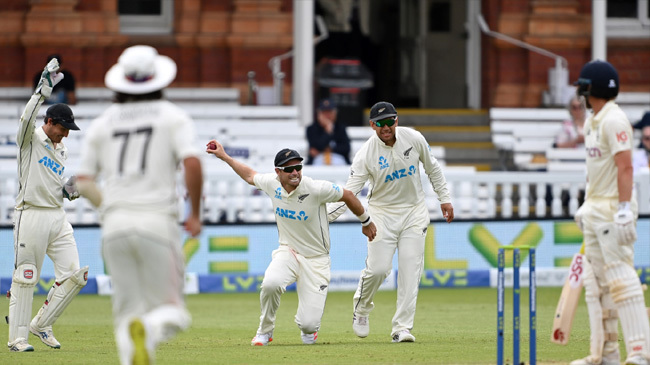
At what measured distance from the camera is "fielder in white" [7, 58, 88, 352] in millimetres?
9258

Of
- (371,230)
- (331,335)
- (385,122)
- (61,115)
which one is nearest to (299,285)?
(371,230)

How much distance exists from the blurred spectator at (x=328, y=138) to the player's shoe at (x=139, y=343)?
975cm

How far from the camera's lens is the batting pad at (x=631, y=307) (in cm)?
744

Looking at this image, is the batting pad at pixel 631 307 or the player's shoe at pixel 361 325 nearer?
the batting pad at pixel 631 307

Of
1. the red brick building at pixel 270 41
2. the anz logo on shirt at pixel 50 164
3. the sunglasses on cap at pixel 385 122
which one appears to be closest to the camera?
the anz logo on shirt at pixel 50 164

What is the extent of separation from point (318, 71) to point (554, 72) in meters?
3.42

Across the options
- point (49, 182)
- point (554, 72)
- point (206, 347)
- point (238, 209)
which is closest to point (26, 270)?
point (49, 182)

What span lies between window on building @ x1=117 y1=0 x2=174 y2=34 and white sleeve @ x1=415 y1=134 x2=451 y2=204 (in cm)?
903

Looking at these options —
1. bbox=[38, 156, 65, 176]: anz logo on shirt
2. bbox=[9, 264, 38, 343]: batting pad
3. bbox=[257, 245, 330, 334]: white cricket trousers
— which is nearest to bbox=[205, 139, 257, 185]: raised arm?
bbox=[257, 245, 330, 334]: white cricket trousers

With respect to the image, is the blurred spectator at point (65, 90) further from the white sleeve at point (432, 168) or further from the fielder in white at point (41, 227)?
the white sleeve at point (432, 168)

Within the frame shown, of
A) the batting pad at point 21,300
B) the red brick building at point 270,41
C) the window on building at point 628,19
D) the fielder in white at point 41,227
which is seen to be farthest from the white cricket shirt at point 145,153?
the window on building at point 628,19

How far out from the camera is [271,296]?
31.6ft

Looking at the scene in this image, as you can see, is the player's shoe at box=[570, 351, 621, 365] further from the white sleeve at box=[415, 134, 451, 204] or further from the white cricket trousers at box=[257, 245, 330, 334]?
the white sleeve at box=[415, 134, 451, 204]

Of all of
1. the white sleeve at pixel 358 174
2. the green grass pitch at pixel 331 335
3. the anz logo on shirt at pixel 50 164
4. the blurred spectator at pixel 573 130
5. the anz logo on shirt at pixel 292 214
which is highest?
the anz logo on shirt at pixel 50 164
